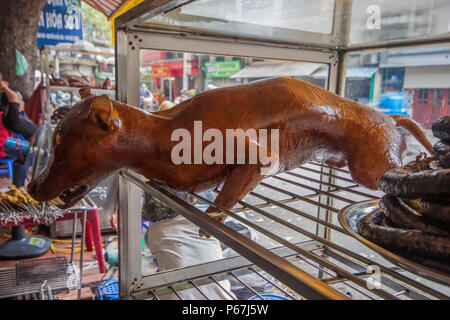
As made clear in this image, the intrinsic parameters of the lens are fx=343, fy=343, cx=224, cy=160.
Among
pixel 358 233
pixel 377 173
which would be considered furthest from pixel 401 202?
pixel 377 173

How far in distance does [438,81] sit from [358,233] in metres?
1.33

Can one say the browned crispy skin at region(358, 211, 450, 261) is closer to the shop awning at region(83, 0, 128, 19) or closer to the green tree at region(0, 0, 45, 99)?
the green tree at region(0, 0, 45, 99)

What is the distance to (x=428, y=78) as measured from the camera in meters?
1.73

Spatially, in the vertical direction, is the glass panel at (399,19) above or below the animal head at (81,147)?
above

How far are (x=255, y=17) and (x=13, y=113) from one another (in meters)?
3.20

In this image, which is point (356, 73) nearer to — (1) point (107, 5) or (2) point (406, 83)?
(2) point (406, 83)

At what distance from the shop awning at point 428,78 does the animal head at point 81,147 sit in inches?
49.4

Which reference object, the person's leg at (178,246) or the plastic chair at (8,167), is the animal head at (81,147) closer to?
the person's leg at (178,246)

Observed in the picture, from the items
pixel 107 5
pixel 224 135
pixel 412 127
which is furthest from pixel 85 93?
pixel 107 5

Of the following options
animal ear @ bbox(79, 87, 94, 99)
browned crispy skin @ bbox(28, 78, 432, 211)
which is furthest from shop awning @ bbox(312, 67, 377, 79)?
animal ear @ bbox(79, 87, 94, 99)

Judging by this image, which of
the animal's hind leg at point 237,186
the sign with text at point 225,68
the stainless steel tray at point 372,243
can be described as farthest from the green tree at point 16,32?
the sign with text at point 225,68

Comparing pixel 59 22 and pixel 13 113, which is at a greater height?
pixel 59 22

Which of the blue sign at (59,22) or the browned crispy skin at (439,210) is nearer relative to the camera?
the browned crispy skin at (439,210)

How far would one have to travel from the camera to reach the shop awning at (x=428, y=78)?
1.38m
